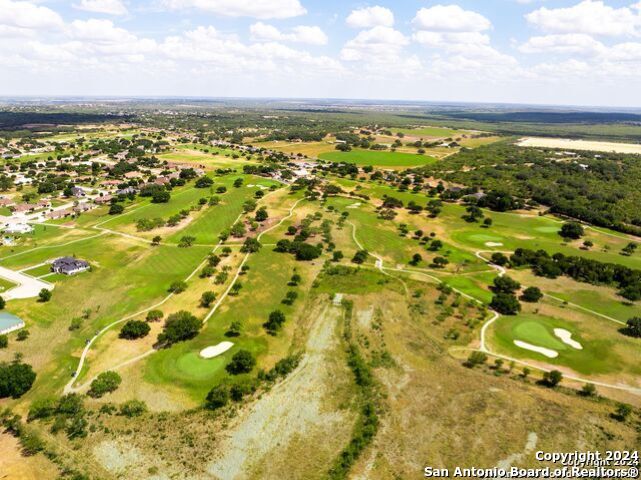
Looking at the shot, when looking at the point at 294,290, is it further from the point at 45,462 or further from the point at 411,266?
the point at 45,462

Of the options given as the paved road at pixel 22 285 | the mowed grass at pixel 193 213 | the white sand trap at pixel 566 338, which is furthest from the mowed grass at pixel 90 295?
the white sand trap at pixel 566 338

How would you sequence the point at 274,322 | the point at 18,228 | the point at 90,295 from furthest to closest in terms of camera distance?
the point at 18,228, the point at 90,295, the point at 274,322

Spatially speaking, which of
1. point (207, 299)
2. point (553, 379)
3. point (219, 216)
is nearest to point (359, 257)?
point (207, 299)

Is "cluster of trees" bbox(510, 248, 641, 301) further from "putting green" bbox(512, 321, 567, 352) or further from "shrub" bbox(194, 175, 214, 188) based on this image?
"shrub" bbox(194, 175, 214, 188)

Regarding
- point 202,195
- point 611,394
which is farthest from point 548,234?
point 202,195

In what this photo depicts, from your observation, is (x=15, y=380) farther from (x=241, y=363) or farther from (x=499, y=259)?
(x=499, y=259)

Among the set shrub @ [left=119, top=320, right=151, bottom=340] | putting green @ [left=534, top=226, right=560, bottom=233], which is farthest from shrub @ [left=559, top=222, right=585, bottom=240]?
shrub @ [left=119, top=320, right=151, bottom=340]
